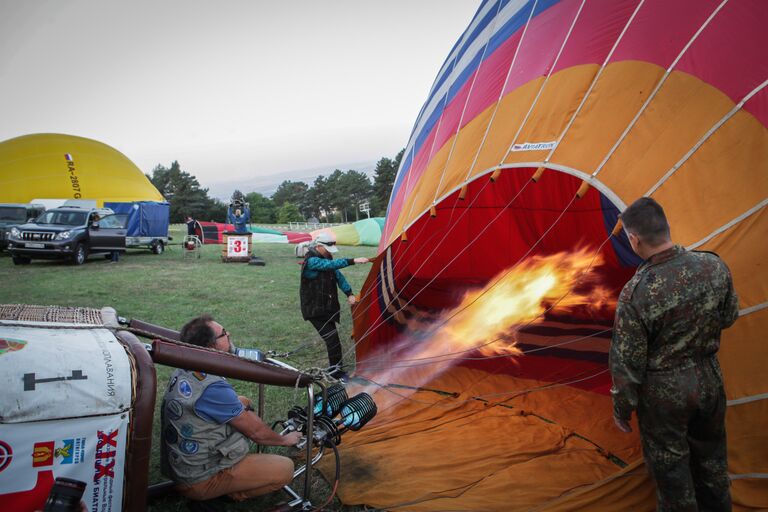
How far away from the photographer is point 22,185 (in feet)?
67.2

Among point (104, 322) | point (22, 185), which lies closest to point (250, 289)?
point (104, 322)

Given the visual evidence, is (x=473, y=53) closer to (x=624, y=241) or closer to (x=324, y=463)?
(x=624, y=241)

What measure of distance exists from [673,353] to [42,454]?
7.33 ft

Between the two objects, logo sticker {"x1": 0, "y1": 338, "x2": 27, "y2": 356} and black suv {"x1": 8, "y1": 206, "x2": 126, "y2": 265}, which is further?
black suv {"x1": 8, "y1": 206, "x2": 126, "y2": 265}

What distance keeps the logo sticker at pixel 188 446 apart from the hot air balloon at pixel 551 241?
968mm

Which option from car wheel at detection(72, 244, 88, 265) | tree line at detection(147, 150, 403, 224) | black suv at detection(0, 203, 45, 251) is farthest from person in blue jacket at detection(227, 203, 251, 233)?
tree line at detection(147, 150, 403, 224)

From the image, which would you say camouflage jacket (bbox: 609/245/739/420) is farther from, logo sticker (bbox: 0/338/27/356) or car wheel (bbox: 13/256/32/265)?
car wheel (bbox: 13/256/32/265)

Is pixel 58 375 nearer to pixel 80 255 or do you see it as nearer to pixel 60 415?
pixel 60 415

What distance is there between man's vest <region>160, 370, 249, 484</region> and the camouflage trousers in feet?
6.08

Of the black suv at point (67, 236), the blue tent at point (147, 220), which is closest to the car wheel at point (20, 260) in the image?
the black suv at point (67, 236)

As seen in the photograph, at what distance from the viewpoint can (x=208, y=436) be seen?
92.7 inches

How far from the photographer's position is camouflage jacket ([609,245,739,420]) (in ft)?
6.41

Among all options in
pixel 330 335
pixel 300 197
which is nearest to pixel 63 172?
pixel 330 335

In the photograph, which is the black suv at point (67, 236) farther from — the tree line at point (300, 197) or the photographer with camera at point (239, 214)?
the tree line at point (300, 197)
